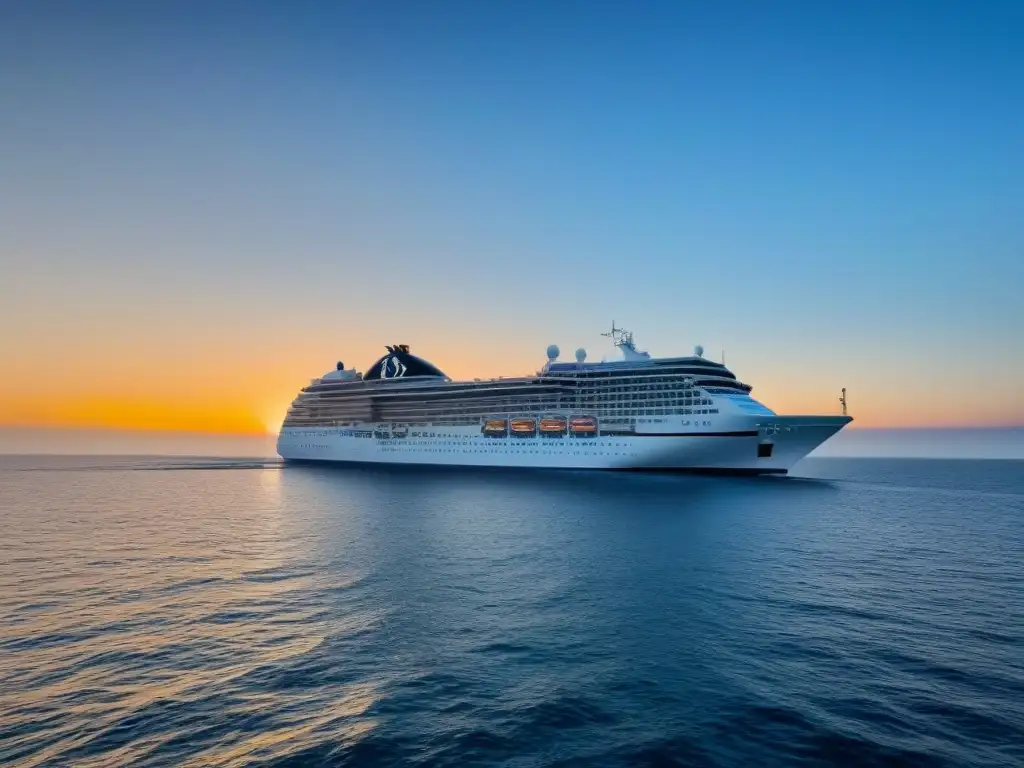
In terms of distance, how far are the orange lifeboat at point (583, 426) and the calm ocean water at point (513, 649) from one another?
50601 mm

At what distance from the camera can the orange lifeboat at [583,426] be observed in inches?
3472

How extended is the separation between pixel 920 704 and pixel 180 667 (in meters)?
18.9

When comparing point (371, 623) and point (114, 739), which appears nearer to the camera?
point (114, 739)

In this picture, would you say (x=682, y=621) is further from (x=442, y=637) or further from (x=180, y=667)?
(x=180, y=667)

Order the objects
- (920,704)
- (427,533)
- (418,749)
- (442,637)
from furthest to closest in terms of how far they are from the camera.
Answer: (427,533) < (442,637) < (920,704) < (418,749)

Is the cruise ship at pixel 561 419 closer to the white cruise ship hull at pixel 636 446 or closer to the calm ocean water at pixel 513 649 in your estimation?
the white cruise ship hull at pixel 636 446

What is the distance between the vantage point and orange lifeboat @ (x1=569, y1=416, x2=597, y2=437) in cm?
8819

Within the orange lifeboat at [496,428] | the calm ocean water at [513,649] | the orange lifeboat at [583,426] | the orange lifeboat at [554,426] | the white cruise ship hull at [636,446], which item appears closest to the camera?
the calm ocean water at [513,649]

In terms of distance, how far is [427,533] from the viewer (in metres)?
38.2

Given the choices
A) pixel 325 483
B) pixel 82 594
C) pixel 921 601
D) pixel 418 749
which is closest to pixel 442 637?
pixel 418 749

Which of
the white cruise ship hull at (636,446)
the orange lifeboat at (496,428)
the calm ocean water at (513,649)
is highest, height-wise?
the orange lifeboat at (496,428)

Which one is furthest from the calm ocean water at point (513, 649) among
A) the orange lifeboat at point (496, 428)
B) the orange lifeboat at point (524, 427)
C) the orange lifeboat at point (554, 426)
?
the orange lifeboat at point (496, 428)

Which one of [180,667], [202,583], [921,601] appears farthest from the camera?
[202,583]

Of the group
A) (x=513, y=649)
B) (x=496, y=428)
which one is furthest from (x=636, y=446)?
(x=513, y=649)
